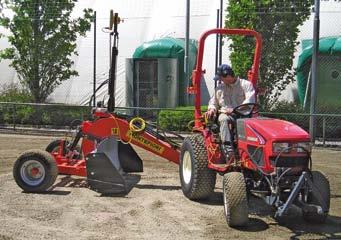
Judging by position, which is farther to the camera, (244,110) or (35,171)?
(35,171)

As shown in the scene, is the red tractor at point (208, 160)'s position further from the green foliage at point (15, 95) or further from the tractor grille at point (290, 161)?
the green foliage at point (15, 95)

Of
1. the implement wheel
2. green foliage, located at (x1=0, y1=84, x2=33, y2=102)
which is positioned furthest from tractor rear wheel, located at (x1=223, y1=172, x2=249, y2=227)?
green foliage, located at (x1=0, y1=84, x2=33, y2=102)

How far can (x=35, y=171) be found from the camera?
8648 mm

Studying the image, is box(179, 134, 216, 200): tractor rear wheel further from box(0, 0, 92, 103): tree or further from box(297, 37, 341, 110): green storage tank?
box(0, 0, 92, 103): tree

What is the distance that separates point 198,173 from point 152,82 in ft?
39.9

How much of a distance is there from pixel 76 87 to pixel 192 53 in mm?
4508

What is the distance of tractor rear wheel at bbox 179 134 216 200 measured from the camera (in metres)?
7.93

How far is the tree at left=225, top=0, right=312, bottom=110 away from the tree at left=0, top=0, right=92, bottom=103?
569cm

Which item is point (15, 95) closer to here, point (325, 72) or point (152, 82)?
point (152, 82)

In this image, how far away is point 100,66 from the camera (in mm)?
21297

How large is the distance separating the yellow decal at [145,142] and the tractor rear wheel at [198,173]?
882mm

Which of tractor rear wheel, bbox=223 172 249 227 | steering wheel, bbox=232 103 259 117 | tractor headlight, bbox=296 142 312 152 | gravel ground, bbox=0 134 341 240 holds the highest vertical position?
steering wheel, bbox=232 103 259 117

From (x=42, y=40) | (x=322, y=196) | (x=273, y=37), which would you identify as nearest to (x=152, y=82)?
(x=42, y=40)

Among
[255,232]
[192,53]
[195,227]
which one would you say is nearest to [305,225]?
[255,232]
